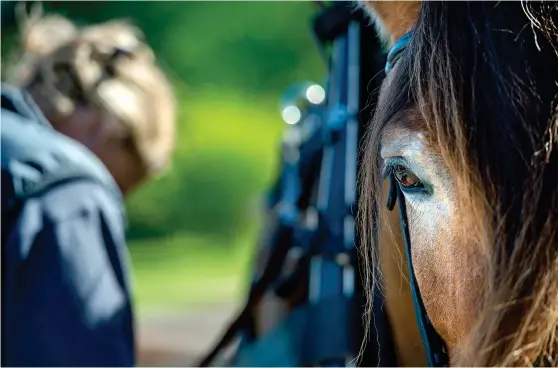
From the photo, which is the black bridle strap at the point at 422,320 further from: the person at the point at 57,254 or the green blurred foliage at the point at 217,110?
the green blurred foliage at the point at 217,110

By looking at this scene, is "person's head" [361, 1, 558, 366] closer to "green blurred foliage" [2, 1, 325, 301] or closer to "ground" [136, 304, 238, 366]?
"ground" [136, 304, 238, 366]

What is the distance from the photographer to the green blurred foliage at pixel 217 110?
5.82 m

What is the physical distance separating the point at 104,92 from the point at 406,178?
97cm

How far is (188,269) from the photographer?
580cm

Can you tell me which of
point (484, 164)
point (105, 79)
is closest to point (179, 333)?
point (105, 79)

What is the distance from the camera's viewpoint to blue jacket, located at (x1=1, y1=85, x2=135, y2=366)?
41.5 inches

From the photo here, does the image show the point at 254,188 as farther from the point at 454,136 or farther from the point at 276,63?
the point at 454,136

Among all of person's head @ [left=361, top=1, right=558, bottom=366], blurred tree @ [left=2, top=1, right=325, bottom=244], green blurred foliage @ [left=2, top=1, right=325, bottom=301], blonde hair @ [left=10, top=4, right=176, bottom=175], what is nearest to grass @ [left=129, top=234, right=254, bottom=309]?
green blurred foliage @ [left=2, top=1, right=325, bottom=301]

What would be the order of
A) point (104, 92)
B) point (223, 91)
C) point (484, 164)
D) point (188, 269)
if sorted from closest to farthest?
point (484, 164) → point (104, 92) → point (188, 269) → point (223, 91)

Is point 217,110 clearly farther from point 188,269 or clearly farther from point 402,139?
point 402,139

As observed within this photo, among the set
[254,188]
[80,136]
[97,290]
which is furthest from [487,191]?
[254,188]

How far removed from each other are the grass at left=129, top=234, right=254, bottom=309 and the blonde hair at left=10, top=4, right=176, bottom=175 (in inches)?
133

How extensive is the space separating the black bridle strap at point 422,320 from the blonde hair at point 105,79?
905mm

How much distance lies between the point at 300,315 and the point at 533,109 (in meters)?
0.77
